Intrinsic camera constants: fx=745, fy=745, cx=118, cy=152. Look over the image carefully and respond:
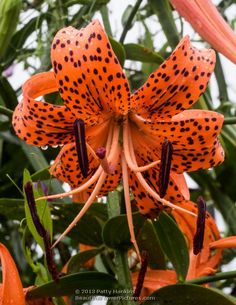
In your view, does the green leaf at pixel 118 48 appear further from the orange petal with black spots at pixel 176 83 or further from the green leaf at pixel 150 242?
the green leaf at pixel 150 242

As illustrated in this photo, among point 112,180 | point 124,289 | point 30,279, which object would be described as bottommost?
point 30,279

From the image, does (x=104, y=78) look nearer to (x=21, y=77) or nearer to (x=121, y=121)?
(x=121, y=121)

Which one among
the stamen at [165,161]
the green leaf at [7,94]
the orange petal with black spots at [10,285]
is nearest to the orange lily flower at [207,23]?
the stamen at [165,161]

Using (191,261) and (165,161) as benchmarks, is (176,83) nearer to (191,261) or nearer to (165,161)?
(165,161)

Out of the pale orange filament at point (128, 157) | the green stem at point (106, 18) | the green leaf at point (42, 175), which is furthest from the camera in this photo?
the green stem at point (106, 18)

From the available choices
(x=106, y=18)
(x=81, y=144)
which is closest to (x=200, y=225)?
(x=81, y=144)

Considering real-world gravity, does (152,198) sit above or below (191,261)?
above

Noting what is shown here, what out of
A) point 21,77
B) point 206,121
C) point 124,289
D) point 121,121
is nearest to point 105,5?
point 21,77

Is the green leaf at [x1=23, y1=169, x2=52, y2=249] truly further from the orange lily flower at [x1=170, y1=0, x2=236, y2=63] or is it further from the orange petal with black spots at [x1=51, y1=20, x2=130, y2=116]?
the orange lily flower at [x1=170, y1=0, x2=236, y2=63]
